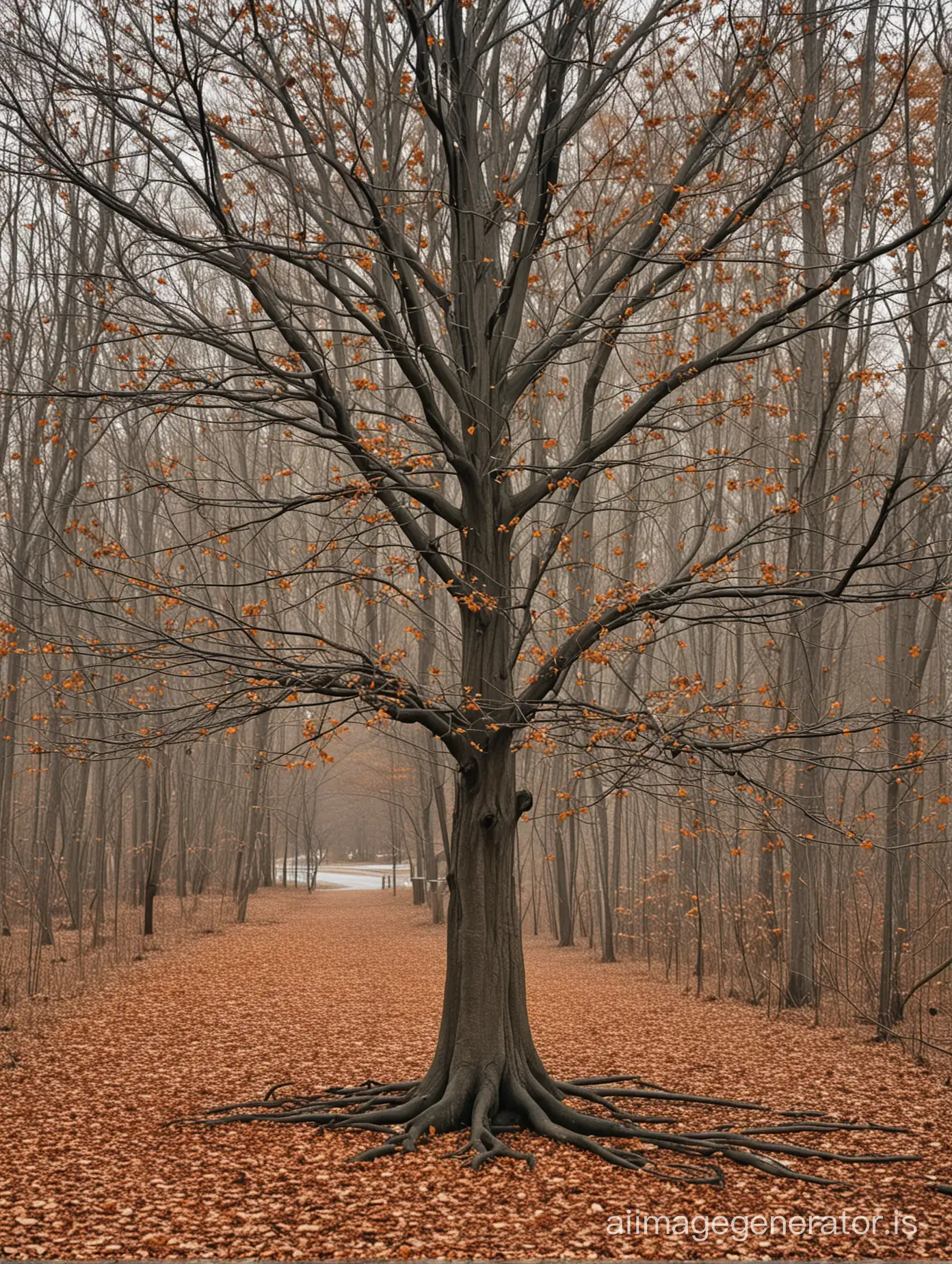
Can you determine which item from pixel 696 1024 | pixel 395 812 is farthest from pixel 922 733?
pixel 395 812

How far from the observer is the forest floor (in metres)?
3.88

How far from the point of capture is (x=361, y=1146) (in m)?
5.02

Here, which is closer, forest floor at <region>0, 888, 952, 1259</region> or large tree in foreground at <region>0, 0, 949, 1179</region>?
forest floor at <region>0, 888, 952, 1259</region>

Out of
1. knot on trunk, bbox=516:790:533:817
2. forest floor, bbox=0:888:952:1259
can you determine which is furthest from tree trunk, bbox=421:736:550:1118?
forest floor, bbox=0:888:952:1259

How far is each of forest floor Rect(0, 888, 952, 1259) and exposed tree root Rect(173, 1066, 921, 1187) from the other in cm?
10

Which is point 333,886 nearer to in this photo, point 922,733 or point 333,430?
point 922,733

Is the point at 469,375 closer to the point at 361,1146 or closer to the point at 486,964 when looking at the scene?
the point at 486,964

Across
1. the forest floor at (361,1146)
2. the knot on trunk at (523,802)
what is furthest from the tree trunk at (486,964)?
the forest floor at (361,1146)

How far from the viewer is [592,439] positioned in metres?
6.49

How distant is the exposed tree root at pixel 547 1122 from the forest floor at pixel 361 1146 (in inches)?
4.0

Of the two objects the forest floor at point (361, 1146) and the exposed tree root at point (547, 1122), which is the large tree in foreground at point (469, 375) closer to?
the exposed tree root at point (547, 1122)

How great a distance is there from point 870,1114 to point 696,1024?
10.6ft

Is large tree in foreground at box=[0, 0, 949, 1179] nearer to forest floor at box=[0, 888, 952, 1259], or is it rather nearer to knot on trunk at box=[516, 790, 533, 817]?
knot on trunk at box=[516, 790, 533, 817]

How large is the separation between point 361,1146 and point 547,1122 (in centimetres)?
103
